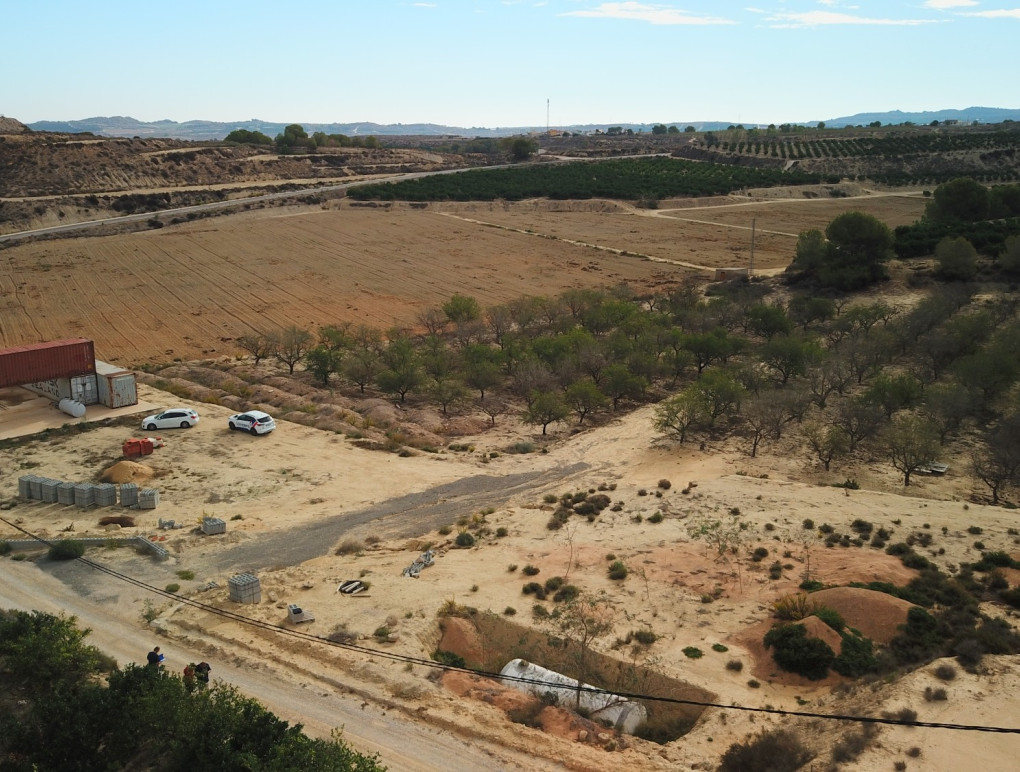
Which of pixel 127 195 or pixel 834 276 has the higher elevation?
pixel 127 195

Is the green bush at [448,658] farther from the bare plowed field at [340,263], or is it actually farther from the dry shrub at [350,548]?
the bare plowed field at [340,263]

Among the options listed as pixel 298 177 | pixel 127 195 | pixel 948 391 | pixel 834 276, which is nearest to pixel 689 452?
pixel 948 391

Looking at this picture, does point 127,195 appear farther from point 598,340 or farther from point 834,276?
point 834,276

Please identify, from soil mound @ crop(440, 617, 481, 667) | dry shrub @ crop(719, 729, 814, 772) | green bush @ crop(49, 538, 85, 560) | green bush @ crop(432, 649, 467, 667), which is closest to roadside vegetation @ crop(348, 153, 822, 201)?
green bush @ crop(49, 538, 85, 560)

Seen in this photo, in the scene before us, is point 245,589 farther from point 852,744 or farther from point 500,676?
point 852,744

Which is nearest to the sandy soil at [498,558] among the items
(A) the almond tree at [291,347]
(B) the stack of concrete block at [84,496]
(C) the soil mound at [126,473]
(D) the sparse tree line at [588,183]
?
(B) the stack of concrete block at [84,496]
